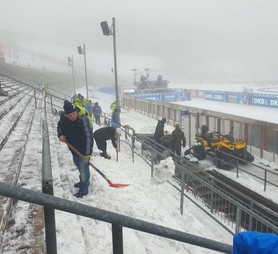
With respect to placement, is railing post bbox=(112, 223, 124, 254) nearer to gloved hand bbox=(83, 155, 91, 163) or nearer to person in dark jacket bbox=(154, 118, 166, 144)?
gloved hand bbox=(83, 155, 91, 163)

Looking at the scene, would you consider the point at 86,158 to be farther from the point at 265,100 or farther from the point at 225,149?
the point at 265,100

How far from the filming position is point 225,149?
1339cm

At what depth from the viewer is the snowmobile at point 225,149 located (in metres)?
12.9

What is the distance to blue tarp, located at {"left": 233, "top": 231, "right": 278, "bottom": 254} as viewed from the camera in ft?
4.71

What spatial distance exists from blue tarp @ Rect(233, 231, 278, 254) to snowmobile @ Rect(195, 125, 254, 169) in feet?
36.7

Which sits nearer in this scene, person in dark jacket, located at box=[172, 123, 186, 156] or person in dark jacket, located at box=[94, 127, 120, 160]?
person in dark jacket, located at box=[94, 127, 120, 160]

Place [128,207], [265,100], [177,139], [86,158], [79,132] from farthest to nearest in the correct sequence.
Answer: [265,100] < [177,139] < [128,207] < [86,158] < [79,132]

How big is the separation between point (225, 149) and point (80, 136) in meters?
9.39

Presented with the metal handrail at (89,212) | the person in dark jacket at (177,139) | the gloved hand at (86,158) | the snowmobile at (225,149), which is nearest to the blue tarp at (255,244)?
the metal handrail at (89,212)

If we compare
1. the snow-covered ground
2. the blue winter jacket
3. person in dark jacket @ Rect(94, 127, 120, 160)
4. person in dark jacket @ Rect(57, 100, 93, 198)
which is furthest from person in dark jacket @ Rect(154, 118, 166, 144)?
the blue winter jacket

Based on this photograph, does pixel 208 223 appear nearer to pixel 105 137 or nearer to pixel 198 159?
pixel 105 137

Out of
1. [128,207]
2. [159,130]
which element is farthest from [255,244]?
[159,130]

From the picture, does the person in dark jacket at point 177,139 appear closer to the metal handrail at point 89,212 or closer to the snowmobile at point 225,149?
the snowmobile at point 225,149

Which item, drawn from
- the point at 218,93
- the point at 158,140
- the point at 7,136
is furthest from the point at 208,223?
the point at 218,93
